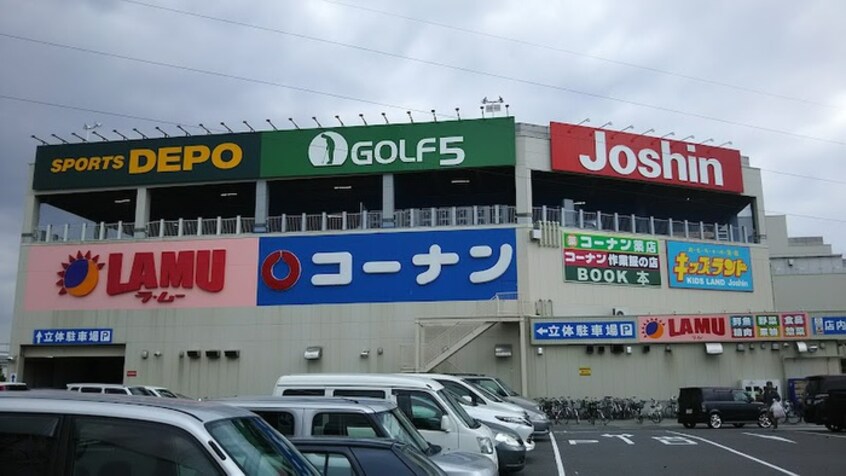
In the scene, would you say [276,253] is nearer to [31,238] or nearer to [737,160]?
[31,238]

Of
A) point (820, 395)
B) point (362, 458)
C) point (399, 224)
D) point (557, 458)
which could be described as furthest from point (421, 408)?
point (399, 224)

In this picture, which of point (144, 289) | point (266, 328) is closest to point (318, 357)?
point (266, 328)

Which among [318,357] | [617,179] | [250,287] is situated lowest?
[318,357]

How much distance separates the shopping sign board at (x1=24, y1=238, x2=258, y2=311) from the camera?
35.0 metres

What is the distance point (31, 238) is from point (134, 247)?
607cm

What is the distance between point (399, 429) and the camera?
26.1ft

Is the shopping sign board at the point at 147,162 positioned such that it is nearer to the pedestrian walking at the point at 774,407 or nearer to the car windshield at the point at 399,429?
the pedestrian walking at the point at 774,407

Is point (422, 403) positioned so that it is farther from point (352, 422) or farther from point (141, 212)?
point (141, 212)

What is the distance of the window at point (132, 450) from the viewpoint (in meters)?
3.82

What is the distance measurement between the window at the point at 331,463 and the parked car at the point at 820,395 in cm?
2237

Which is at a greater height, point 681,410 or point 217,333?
point 217,333

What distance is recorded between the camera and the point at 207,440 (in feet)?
12.5

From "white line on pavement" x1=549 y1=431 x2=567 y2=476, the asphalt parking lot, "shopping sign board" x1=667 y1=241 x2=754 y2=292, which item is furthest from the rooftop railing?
"white line on pavement" x1=549 y1=431 x2=567 y2=476

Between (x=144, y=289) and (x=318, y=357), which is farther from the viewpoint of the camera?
(x=144, y=289)
